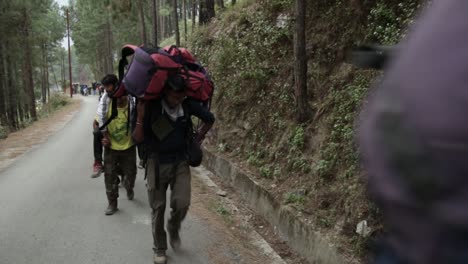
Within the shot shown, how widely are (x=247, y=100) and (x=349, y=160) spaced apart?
4.44 m

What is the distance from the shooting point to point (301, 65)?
725cm

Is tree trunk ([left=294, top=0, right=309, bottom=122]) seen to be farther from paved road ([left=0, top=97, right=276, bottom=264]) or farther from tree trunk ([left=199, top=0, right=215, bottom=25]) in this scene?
tree trunk ([left=199, top=0, right=215, bottom=25])

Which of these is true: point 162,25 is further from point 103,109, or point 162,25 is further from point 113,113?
point 113,113

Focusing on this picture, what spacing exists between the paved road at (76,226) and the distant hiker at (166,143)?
0.75m

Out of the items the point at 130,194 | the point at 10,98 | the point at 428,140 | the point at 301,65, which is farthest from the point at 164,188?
the point at 10,98

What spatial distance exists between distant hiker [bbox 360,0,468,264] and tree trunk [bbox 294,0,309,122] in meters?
6.08

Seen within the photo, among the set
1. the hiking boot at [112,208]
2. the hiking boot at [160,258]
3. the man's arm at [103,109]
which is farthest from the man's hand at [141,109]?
the hiking boot at [112,208]

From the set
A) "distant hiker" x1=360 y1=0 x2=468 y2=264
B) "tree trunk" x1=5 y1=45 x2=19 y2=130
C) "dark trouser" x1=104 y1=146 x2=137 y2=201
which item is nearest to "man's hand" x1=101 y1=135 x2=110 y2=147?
"dark trouser" x1=104 y1=146 x2=137 y2=201

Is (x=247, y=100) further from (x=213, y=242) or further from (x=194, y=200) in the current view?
(x=213, y=242)

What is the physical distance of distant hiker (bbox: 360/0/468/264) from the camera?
1008 millimetres

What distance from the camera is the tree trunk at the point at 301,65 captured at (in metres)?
7.17

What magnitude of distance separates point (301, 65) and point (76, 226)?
4.31 metres

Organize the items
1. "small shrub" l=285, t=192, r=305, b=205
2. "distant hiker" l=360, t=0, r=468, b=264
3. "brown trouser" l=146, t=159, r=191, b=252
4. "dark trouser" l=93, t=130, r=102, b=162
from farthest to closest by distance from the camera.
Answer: "dark trouser" l=93, t=130, r=102, b=162
"small shrub" l=285, t=192, r=305, b=205
"brown trouser" l=146, t=159, r=191, b=252
"distant hiker" l=360, t=0, r=468, b=264

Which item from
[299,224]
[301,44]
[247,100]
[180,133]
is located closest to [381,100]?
[180,133]
